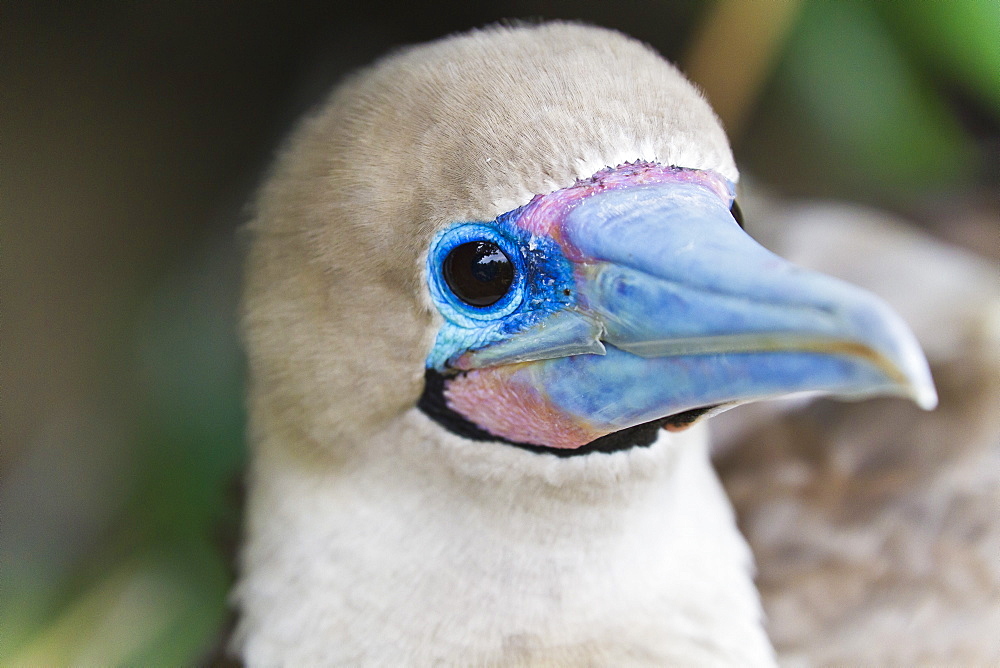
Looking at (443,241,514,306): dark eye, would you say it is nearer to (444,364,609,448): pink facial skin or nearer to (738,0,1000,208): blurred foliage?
(444,364,609,448): pink facial skin

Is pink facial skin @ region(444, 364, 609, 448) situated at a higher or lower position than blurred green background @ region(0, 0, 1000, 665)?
higher

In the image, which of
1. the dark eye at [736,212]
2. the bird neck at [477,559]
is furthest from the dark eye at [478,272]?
the dark eye at [736,212]

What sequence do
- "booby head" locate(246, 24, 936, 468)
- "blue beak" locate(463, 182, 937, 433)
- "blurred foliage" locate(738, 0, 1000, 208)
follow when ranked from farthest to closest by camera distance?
1. "blurred foliage" locate(738, 0, 1000, 208)
2. "booby head" locate(246, 24, 936, 468)
3. "blue beak" locate(463, 182, 937, 433)

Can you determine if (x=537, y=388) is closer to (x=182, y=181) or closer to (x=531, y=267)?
(x=531, y=267)

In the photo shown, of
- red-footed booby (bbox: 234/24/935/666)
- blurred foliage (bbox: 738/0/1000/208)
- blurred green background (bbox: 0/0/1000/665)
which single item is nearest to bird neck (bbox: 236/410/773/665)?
red-footed booby (bbox: 234/24/935/666)

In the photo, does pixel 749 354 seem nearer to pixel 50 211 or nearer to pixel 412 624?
pixel 412 624

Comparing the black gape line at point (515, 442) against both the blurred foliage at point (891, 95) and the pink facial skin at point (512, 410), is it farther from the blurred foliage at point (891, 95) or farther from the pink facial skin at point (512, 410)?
the blurred foliage at point (891, 95)

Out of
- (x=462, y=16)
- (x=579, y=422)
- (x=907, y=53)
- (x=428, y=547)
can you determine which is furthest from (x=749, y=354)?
(x=462, y=16)
